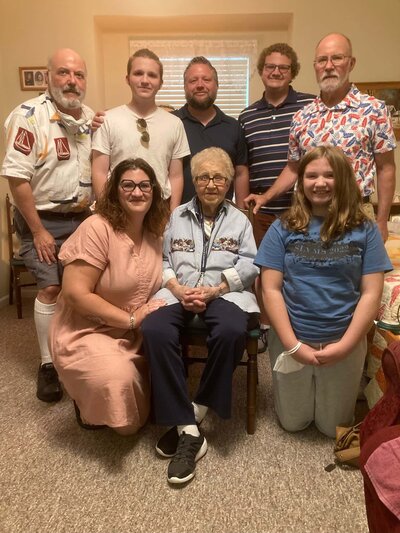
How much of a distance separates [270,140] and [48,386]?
5.93 ft

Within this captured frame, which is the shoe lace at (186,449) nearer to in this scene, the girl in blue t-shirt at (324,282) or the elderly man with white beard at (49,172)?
the girl in blue t-shirt at (324,282)

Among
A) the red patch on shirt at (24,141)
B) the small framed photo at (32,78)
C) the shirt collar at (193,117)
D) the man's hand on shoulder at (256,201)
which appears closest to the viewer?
the red patch on shirt at (24,141)

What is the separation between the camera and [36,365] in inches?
101

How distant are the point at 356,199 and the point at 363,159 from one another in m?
0.40

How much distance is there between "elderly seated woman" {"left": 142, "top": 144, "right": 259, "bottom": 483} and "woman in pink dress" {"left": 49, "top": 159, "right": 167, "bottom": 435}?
11 cm

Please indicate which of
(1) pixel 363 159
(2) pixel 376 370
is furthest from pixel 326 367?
(1) pixel 363 159

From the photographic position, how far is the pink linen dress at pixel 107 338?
165 cm

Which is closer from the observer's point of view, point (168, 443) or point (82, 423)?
point (168, 443)

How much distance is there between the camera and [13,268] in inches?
125

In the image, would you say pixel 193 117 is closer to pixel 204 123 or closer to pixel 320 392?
pixel 204 123

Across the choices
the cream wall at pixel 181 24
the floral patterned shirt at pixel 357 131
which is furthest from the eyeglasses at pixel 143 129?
the cream wall at pixel 181 24

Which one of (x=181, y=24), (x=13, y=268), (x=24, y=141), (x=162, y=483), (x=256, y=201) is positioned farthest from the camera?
(x=181, y=24)

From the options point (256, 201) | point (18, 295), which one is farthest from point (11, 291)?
point (256, 201)

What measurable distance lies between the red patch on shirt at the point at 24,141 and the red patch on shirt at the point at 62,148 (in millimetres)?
116
